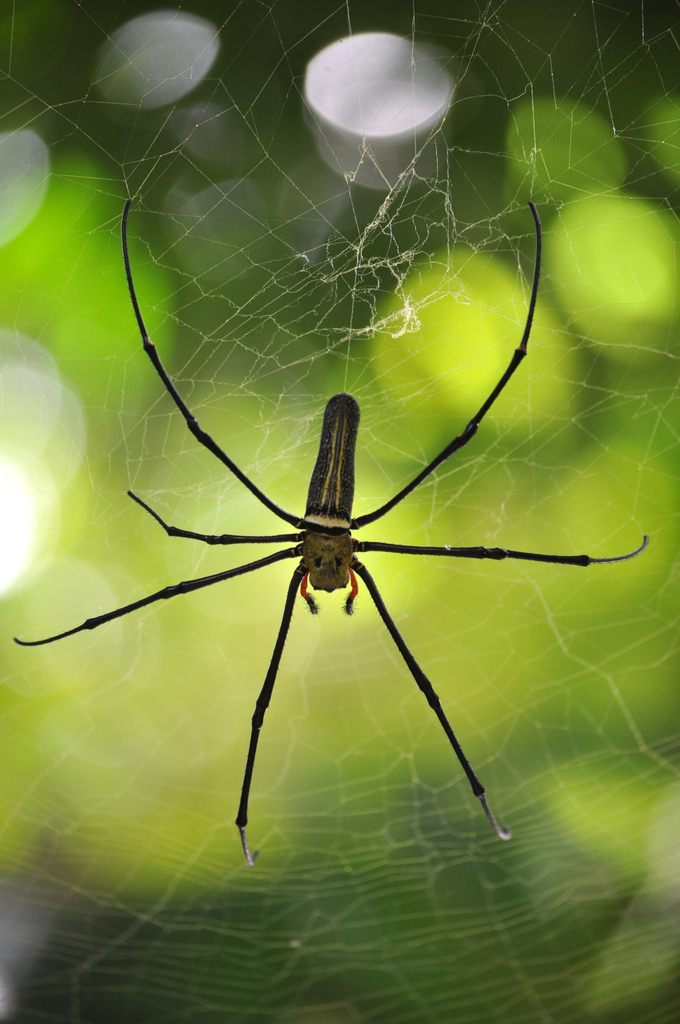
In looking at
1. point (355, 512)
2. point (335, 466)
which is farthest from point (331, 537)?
point (355, 512)

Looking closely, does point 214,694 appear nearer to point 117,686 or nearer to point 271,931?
point 117,686

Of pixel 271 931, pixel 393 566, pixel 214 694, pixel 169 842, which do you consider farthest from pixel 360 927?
pixel 393 566

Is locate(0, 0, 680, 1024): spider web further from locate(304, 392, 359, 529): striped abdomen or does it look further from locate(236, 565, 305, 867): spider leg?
locate(236, 565, 305, 867): spider leg

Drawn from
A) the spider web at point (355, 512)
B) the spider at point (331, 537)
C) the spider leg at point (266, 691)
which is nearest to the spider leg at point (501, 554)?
the spider at point (331, 537)

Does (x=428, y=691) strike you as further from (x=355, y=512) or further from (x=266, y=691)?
(x=355, y=512)

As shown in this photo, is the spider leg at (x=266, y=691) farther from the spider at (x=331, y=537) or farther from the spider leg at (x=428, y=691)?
the spider leg at (x=428, y=691)

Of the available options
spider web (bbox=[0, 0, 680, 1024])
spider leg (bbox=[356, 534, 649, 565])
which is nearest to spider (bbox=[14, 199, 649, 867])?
spider leg (bbox=[356, 534, 649, 565])
